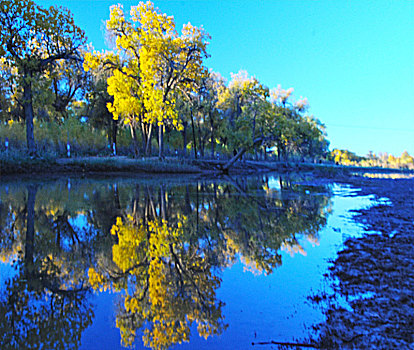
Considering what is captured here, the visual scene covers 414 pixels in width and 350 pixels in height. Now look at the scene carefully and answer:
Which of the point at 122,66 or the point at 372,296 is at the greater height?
the point at 122,66

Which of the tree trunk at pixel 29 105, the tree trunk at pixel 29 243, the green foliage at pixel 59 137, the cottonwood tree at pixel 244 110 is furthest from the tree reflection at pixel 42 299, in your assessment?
the cottonwood tree at pixel 244 110

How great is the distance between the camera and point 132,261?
3635 millimetres

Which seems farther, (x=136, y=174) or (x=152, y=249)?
(x=136, y=174)

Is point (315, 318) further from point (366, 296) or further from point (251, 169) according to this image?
point (251, 169)

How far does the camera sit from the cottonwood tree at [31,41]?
1895cm

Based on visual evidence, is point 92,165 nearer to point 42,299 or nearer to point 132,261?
point 132,261

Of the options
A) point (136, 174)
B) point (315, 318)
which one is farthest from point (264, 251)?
point (136, 174)

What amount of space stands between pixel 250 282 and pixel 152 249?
1.58 meters

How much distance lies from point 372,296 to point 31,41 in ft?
84.7

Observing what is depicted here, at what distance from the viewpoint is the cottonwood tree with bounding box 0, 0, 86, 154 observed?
746 inches

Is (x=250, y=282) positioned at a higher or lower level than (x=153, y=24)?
lower

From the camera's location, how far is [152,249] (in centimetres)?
412

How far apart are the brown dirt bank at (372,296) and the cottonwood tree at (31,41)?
69.2 ft

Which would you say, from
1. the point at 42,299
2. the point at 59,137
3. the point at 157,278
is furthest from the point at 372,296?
the point at 59,137
